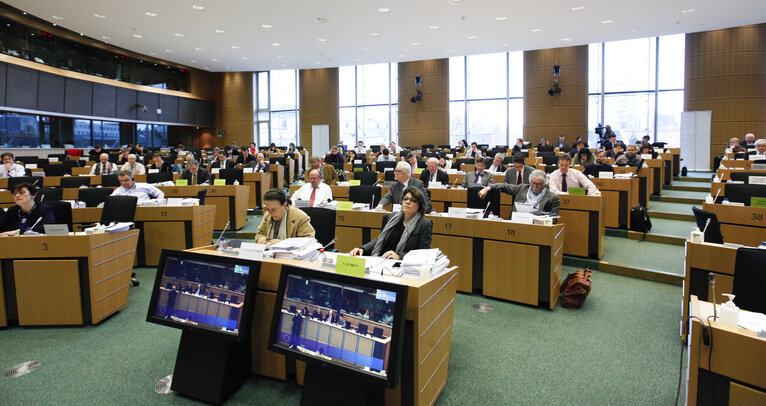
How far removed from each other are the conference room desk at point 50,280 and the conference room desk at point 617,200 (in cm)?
662

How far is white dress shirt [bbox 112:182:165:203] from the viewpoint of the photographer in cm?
588

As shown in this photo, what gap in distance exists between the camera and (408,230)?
3.38 metres

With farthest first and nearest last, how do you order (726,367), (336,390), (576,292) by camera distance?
(576,292) → (336,390) → (726,367)

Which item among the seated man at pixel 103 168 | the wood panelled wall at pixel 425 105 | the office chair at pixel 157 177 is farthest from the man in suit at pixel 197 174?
the wood panelled wall at pixel 425 105

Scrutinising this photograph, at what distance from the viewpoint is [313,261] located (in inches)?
112

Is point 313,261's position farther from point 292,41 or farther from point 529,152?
point 292,41

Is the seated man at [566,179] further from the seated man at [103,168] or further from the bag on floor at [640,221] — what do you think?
the seated man at [103,168]

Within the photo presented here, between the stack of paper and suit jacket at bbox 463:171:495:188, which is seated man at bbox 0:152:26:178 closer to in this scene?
the stack of paper

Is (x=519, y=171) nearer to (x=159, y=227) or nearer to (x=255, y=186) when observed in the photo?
(x=159, y=227)

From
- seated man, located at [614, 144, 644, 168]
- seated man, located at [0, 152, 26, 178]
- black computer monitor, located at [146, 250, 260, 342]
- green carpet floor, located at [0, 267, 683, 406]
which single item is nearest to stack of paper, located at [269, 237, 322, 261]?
black computer monitor, located at [146, 250, 260, 342]

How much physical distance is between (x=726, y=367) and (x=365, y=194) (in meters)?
4.62

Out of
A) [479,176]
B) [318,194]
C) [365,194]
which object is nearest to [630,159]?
[479,176]

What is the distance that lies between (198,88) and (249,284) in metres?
21.0

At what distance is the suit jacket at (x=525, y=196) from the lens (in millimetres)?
4953
